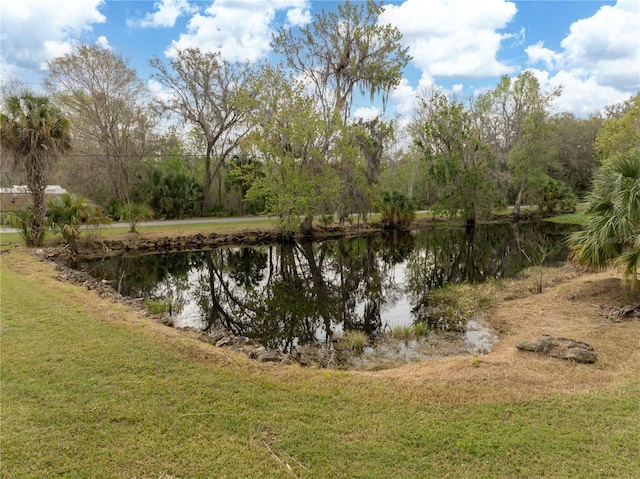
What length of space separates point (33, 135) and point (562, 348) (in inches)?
564

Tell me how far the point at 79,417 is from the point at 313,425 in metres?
2.15

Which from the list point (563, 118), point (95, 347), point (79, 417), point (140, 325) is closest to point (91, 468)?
point (79, 417)

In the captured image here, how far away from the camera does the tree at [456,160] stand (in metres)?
24.8

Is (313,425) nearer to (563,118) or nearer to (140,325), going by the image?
(140,325)

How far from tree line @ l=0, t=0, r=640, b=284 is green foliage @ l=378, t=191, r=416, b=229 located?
0.09 meters

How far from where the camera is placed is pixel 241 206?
1019 inches

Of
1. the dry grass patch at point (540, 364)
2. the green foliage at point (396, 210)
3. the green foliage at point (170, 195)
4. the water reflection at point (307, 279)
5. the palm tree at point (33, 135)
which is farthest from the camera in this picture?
the green foliage at point (396, 210)

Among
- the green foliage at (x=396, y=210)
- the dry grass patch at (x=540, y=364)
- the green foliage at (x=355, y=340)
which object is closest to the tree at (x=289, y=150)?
the green foliage at (x=396, y=210)

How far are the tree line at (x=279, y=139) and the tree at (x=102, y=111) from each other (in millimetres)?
71

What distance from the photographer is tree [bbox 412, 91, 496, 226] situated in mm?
24750

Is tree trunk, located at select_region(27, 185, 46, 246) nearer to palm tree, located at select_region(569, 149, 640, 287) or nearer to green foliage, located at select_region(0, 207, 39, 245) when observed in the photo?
green foliage, located at select_region(0, 207, 39, 245)

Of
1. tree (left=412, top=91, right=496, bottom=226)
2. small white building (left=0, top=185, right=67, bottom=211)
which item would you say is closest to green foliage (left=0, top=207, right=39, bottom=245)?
small white building (left=0, top=185, right=67, bottom=211)

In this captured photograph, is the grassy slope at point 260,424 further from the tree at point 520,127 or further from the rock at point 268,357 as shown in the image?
the tree at point 520,127

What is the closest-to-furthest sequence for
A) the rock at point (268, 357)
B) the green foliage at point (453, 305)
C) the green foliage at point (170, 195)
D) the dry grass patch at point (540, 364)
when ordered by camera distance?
the dry grass patch at point (540, 364)
the rock at point (268, 357)
the green foliage at point (453, 305)
the green foliage at point (170, 195)
